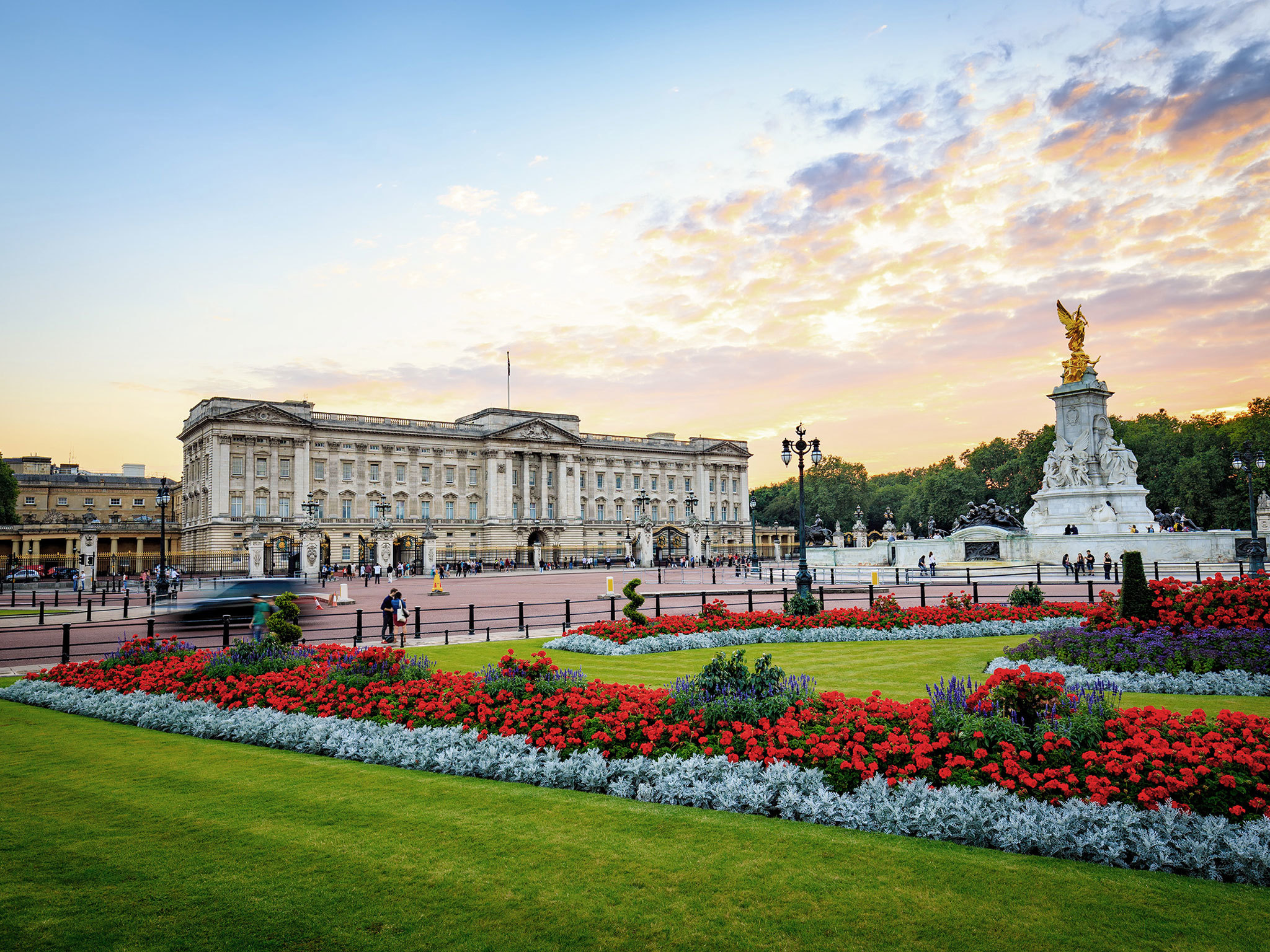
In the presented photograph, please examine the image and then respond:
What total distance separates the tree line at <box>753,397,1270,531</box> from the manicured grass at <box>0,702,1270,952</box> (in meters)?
60.8

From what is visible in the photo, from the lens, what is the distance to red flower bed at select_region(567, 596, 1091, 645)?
1955 cm

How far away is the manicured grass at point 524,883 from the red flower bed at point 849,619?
1167cm

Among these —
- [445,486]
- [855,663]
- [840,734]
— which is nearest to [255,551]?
[445,486]

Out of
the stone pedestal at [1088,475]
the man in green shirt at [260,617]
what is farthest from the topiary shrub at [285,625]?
the stone pedestal at [1088,475]

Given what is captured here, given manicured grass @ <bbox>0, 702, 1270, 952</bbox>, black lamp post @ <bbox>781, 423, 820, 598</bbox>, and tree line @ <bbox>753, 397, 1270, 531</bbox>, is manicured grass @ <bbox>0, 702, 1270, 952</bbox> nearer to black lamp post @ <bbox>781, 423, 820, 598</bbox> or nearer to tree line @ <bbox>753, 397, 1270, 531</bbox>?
black lamp post @ <bbox>781, 423, 820, 598</bbox>

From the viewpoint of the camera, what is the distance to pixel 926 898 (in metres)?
5.55

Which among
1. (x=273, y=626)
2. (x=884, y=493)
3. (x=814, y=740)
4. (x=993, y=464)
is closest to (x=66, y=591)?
(x=273, y=626)

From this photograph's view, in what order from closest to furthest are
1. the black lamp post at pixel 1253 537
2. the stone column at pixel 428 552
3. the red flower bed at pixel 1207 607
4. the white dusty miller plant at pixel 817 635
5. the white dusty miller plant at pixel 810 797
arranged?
the white dusty miller plant at pixel 810 797, the red flower bed at pixel 1207 607, the white dusty miller plant at pixel 817 635, the black lamp post at pixel 1253 537, the stone column at pixel 428 552

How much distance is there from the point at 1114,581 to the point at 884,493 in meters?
120

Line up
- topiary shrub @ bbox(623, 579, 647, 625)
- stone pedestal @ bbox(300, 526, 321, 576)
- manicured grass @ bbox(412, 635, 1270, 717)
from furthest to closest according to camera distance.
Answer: stone pedestal @ bbox(300, 526, 321, 576) < topiary shrub @ bbox(623, 579, 647, 625) < manicured grass @ bbox(412, 635, 1270, 717)

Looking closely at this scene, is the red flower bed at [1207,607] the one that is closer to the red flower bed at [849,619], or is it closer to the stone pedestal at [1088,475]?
the red flower bed at [849,619]

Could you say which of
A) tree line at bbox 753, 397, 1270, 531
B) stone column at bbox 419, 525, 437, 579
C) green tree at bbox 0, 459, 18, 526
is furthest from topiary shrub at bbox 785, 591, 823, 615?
green tree at bbox 0, 459, 18, 526

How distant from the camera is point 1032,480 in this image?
308ft

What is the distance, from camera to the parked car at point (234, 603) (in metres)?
23.0
